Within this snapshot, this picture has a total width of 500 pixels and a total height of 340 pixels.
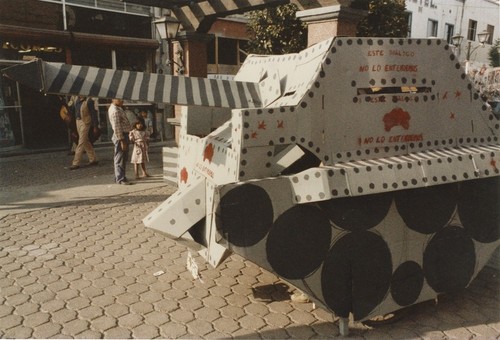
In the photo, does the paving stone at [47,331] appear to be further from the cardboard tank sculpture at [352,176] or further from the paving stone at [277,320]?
the paving stone at [277,320]

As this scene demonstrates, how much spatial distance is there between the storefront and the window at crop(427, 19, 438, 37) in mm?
21360

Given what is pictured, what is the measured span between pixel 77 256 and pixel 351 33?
201 inches

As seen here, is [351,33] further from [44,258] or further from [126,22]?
[126,22]

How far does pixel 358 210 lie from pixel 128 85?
7.21 ft

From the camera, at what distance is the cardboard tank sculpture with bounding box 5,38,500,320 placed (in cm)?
311

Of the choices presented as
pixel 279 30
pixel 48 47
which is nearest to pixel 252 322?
pixel 279 30

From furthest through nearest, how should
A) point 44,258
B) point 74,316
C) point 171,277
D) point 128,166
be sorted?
point 128,166 < point 44,258 < point 171,277 < point 74,316

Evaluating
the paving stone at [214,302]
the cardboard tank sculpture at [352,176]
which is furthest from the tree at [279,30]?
the paving stone at [214,302]

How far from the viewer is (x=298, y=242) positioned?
324 centimetres

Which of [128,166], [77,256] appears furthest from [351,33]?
[128,166]

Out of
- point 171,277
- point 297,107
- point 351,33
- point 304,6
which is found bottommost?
point 171,277

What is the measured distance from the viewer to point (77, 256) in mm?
5207

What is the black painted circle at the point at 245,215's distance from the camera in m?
3.04

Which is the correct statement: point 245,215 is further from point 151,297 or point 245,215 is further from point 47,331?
point 47,331
